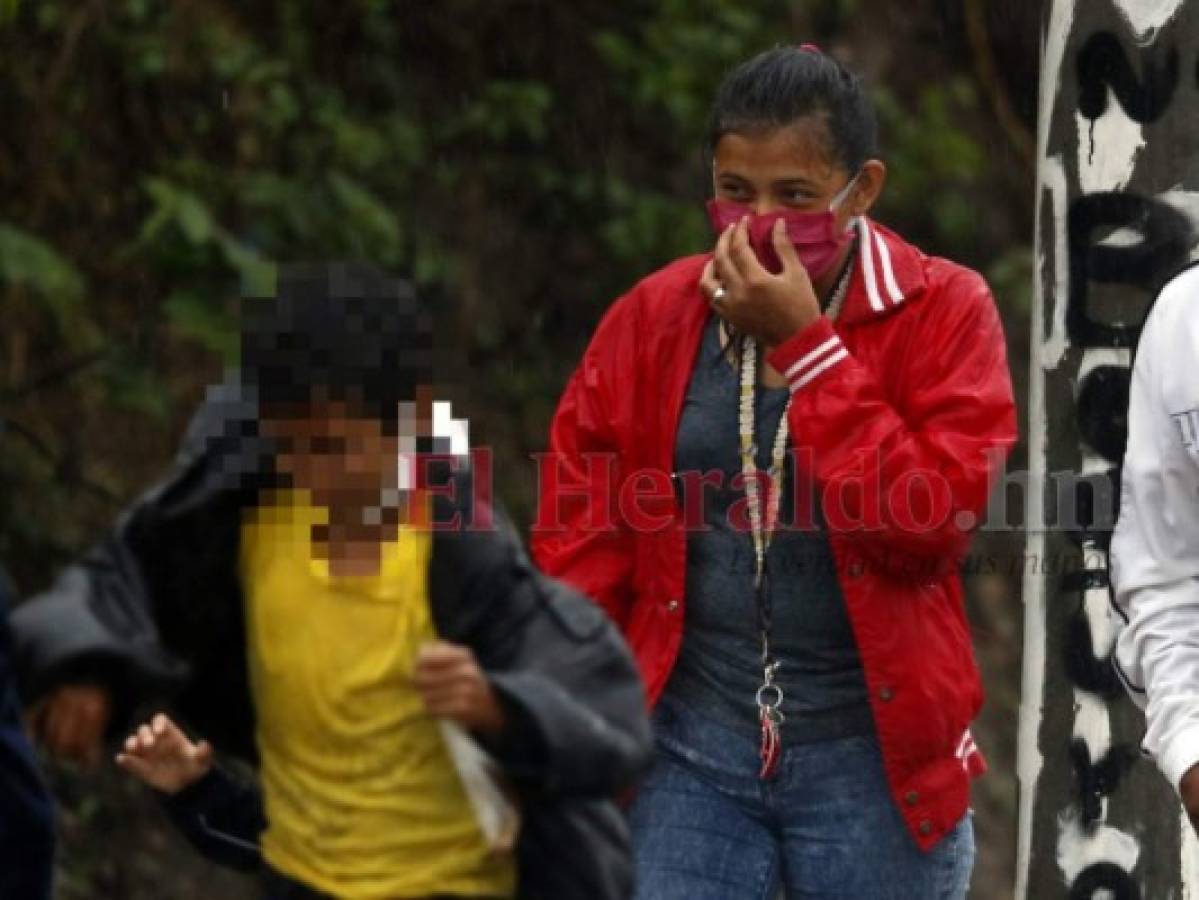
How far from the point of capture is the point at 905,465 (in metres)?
4.04

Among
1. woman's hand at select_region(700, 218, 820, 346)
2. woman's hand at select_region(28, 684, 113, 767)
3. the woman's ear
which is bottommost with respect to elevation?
woman's hand at select_region(28, 684, 113, 767)

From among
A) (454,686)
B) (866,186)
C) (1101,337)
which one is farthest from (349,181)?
(454,686)

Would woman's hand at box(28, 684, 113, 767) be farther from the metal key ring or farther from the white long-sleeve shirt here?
the white long-sleeve shirt

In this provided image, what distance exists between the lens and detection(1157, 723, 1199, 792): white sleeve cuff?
379 centimetres

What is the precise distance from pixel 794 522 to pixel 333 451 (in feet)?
3.58

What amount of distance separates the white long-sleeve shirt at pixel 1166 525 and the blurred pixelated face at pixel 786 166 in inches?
23.7

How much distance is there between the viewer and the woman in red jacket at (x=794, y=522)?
4.13 m

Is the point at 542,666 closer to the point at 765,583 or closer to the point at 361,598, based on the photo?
the point at 361,598

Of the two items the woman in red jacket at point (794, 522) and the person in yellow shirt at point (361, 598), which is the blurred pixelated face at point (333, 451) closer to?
the person in yellow shirt at point (361, 598)

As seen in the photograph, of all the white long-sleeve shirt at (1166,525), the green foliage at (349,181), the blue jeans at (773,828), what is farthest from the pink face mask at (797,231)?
the green foliage at (349,181)

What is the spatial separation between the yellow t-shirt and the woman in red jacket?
3.21ft

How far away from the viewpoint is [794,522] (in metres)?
4.17

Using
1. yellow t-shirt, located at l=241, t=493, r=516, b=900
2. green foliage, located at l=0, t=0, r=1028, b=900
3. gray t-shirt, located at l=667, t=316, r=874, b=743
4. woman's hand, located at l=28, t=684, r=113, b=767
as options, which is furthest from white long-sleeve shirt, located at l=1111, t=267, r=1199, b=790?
green foliage, located at l=0, t=0, r=1028, b=900

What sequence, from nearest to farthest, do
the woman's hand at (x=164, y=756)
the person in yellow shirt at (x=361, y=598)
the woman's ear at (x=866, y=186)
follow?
the person in yellow shirt at (x=361, y=598), the woman's hand at (x=164, y=756), the woman's ear at (x=866, y=186)
